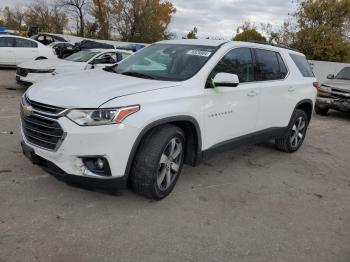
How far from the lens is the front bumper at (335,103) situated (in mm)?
10617

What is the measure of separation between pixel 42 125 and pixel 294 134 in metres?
4.44

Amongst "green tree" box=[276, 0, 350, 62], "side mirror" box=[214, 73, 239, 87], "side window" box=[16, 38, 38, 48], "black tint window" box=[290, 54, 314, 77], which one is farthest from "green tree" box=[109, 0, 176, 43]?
"side mirror" box=[214, 73, 239, 87]

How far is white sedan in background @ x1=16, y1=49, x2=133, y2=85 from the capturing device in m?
10.2

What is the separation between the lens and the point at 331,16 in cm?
2381

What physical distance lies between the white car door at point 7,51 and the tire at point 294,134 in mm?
12351

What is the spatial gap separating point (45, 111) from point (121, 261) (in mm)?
1563

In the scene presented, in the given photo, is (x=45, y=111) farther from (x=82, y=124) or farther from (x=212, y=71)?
Answer: (x=212, y=71)

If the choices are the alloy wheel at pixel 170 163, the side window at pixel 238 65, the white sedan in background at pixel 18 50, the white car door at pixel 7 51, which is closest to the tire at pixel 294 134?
the side window at pixel 238 65

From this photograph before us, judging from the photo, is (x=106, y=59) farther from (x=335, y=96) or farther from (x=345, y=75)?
(x=345, y=75)

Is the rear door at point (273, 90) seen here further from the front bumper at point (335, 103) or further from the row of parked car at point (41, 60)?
the front bumper at point (335, 103)

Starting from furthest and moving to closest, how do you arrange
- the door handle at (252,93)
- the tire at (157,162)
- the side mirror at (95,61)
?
the side mirror at (95,61), the door handle at (252,93), the tire at (157,162)

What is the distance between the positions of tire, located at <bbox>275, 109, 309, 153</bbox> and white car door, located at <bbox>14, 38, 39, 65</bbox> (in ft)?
38.9

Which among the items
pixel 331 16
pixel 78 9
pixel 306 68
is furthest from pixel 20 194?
pixel 78 9

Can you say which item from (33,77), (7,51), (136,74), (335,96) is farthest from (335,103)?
(7,51)
